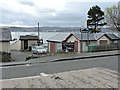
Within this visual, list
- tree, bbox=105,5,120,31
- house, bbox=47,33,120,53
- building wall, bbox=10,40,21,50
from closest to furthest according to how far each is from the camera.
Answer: house, bbox=47,33,120,53
tree, bbox=105,5,120,31
building wall, bbox=10,40,21,50

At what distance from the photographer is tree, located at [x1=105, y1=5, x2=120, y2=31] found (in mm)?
32781

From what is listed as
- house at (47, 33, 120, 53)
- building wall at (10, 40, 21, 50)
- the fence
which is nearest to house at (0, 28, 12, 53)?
the fence

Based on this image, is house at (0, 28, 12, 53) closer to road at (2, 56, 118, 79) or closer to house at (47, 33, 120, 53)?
house at (47, 33, 120, 53)

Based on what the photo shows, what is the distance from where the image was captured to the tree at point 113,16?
32.8 m

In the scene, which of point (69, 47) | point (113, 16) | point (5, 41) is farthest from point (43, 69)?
point (113, 16)

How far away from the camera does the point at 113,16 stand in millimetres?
33031

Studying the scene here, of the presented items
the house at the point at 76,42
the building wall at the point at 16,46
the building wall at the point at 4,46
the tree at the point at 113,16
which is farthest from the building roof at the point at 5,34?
the building wall at the point at 16,46

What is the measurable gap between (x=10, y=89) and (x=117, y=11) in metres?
32.0

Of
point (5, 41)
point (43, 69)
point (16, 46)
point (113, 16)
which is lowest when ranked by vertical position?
point (43, 69)

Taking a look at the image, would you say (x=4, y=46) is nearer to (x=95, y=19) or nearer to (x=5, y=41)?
(x=5, y=41)

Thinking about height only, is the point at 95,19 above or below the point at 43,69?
above

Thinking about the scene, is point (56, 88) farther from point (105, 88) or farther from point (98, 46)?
point (98, 46)

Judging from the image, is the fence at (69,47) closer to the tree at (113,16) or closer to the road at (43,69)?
the road at (43,69)

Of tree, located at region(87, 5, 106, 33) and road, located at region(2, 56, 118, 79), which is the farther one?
tree, located at region(87, 5, 106, 33)
